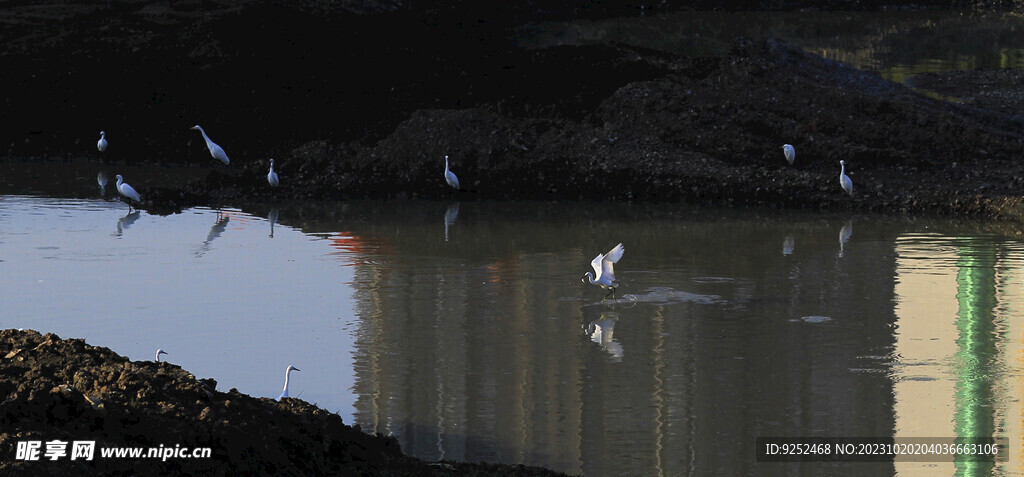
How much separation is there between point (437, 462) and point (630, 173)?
18721mm

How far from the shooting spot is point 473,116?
3053cm

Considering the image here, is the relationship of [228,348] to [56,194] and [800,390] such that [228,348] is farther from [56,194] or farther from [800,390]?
[56,194]

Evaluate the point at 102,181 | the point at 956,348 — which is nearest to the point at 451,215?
the point at 102,181

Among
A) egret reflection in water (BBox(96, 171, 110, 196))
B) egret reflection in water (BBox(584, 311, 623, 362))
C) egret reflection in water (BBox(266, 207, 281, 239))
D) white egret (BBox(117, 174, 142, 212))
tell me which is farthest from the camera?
egret reflection in water (BBox(96, 171, 110, 196))

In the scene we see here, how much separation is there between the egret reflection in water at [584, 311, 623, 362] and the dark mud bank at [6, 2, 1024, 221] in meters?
11.4

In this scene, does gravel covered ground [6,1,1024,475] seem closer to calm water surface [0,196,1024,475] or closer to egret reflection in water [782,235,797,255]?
calm water surface [0,196,1024,475]

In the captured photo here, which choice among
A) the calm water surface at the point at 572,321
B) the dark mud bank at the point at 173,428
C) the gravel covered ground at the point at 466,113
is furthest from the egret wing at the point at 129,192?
the dark mud bank at the point at 173,428

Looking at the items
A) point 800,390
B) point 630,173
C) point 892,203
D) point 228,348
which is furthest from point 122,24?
point 800,390

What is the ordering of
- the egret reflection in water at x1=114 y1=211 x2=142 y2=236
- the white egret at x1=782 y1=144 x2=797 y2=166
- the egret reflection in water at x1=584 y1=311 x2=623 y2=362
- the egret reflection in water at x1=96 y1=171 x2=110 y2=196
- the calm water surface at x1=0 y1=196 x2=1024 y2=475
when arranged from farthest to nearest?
the egret reflection in water at x1=96 y1=171 x2=110 y2=196, the white egret at x1=782 y1=144 x2=797 y2=166, the egret reflection in water at x1=114 y1=211 x2=142 y2=236, the egret reflection in water at x1=584 y1=311 x2=623 y2=362, the calm water surface at x1=0 y1=196 x2=1024 y2=475

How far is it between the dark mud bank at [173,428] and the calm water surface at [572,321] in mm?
1316

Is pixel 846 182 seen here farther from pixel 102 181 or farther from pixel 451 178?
pixel 102 181

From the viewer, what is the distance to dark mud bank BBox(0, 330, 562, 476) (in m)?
8.32

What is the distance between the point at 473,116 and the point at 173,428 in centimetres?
2234

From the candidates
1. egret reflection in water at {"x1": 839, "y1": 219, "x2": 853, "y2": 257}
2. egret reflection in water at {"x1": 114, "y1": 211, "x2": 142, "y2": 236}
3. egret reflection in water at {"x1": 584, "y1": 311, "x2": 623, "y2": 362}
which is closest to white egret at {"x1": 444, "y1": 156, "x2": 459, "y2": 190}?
egret reflection in water at {"x1": 114, "y1": 211, "x2": 142, "y2": 236}
